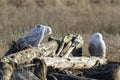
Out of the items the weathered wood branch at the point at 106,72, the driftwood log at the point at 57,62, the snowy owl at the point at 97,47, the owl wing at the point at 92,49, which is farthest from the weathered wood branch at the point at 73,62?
the owl wing at the point at 92,49

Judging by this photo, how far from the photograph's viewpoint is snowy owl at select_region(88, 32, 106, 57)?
44.8ft

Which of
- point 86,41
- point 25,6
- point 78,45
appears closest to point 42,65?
point 78,45

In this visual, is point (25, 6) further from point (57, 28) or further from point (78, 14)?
point (57, 28)

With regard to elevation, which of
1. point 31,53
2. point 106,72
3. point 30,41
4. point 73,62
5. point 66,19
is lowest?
point 66,19

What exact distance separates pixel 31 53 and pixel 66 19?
9584 millimetres

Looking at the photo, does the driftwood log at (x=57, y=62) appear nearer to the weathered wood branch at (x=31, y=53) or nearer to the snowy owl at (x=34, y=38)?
the weathered wood branch at (x=31, y=53)

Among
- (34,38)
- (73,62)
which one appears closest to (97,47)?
(73,62)

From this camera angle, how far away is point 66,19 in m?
21.4

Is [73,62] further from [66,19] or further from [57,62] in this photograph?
[66,19]

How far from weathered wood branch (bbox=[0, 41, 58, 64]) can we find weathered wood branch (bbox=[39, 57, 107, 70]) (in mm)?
361

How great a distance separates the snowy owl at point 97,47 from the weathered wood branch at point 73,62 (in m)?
0.77

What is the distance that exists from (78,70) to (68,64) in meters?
0.44

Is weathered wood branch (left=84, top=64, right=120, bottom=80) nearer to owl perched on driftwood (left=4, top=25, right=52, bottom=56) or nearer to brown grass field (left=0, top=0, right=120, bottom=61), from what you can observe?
owl perched on driftwood (left=4, top=25, right=52, bottom=56)

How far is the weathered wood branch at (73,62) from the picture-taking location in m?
11.7
